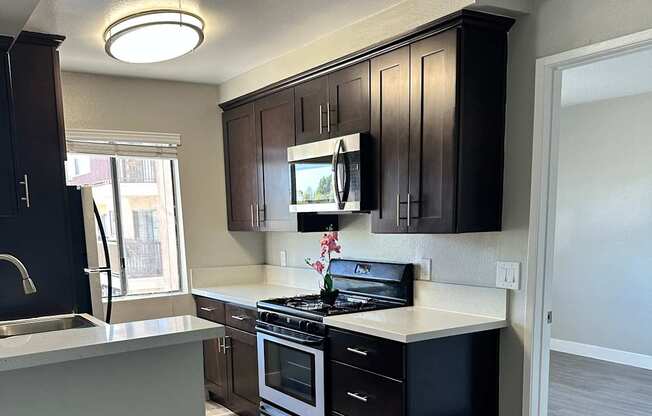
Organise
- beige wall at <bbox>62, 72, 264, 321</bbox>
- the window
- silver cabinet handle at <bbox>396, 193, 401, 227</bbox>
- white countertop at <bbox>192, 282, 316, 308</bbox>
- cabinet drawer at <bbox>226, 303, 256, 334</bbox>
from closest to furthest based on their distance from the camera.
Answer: silver cabinet handle at <bbox>396, 193, 401, 227</bbox>
cabinet drawer at <bbox>226, 303, 256, 334</bbox>
white countertop at <bbox>192, 282, 316, 308</bbox>
beige wall at <bbox>62, 72, 264, 321</bbox>
the window

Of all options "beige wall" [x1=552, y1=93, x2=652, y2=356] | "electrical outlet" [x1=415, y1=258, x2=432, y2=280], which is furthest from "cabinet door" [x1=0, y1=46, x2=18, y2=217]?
→ "beige wall" [x1=552, y1=93, x2=652, y2=356]

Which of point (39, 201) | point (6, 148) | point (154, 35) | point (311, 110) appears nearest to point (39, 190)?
point (39, 201)

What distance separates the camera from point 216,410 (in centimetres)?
358

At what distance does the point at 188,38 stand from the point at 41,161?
3.08 feet

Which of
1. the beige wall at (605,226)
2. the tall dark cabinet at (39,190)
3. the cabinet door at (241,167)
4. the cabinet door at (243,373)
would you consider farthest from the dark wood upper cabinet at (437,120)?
the beige wall at (605,226)

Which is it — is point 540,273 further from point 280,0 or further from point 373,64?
point 280,0

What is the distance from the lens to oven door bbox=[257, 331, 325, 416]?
2535mm

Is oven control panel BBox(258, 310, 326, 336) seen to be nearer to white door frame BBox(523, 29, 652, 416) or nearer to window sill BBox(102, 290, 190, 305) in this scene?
white door frame BBox(523, 29, 652, 416)

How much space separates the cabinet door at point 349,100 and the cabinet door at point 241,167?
0.97m

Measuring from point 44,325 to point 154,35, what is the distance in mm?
1517

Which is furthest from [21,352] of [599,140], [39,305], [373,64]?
[599,140]

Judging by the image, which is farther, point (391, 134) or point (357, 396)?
point (391, 134)

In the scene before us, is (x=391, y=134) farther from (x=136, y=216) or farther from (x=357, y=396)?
(x=136, y=216)

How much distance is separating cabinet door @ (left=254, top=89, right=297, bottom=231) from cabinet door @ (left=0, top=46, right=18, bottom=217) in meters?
1.60
